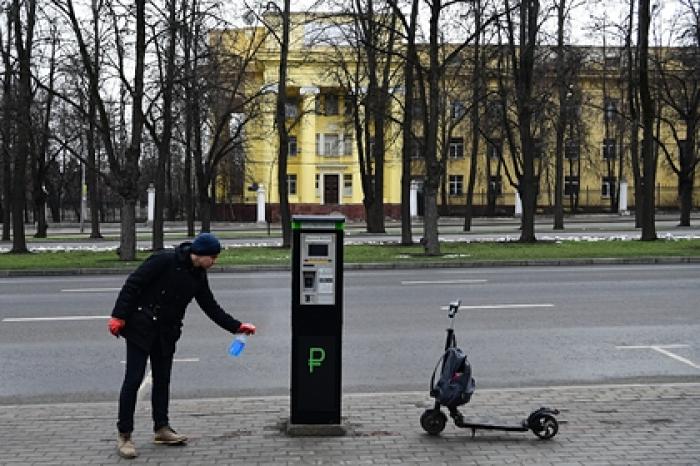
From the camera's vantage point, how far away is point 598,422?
244 inches

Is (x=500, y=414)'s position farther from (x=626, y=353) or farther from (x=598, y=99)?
(x=598, y=99)

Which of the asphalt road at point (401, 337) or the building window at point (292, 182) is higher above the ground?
the building window at point (292, 182)

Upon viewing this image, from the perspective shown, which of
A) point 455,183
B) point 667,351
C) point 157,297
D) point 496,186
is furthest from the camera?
point 455,183

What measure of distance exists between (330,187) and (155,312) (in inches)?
2422

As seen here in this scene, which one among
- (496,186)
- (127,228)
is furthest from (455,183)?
(127,228)

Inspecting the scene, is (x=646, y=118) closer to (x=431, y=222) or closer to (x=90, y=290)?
(x=431, y=222)

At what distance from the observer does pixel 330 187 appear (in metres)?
66.9

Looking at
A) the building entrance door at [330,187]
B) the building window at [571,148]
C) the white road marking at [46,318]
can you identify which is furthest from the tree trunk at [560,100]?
the building entrance door at [330,187]

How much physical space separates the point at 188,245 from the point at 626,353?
579 cm

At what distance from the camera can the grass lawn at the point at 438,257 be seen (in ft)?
70.6

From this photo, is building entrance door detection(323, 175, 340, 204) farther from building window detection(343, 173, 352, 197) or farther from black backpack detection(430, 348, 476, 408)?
black backpack detection(430, 348, 476, 408)

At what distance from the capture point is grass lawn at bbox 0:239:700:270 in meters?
21.5

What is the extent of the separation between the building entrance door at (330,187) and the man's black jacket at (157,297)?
201 feet

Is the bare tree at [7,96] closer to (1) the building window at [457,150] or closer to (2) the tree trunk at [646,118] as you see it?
(2) the tree trunk at [646,118]
